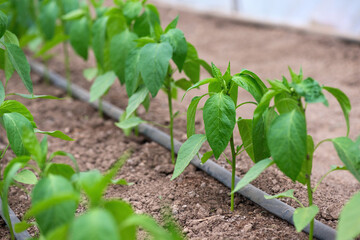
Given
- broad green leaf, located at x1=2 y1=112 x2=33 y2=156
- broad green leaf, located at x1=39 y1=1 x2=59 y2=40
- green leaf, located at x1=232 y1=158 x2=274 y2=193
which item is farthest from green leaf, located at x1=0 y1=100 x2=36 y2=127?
broad green leaf, located at x1=39 y1=1 x2=59 y2=40

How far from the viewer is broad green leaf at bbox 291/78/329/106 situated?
1554mm

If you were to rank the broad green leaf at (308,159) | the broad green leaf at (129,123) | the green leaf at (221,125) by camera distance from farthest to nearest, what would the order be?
the broad green leaf at (129,123)
the green leaf at (221,125)
the broad green leaf at (308,159)

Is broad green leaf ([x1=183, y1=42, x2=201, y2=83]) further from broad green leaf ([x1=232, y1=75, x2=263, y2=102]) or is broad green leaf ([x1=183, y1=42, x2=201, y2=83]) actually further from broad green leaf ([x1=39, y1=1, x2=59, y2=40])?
broad green leaf ([x1=39, y1=1, x2=59, y2=40])

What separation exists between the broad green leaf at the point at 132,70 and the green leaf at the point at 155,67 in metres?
0.25

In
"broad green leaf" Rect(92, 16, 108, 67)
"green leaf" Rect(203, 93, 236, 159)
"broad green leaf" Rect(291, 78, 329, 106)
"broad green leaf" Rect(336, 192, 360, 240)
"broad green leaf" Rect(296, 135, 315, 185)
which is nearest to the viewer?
"broad green leaf" Rect(336, 192, 360, 240)

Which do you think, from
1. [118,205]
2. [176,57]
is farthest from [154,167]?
[118,205]

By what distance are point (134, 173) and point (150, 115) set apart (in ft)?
2.66

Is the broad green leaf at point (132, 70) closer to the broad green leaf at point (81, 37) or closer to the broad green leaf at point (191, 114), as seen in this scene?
the broad green leaf at point (191, 114)

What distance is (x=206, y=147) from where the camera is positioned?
2.80 metres

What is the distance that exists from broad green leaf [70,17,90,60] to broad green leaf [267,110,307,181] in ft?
6.48

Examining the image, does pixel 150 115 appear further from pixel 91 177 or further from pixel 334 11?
pixel 334 11

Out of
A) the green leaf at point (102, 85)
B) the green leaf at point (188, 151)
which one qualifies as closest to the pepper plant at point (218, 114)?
the green leaf at point (188, 151)

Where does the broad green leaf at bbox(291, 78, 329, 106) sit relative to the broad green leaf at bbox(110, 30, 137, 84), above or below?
above

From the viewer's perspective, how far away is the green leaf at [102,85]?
289cm
